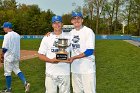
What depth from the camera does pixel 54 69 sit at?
684 centimetres

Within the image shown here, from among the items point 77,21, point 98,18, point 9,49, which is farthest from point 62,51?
point 98,18

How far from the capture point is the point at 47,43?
6848 millimetres

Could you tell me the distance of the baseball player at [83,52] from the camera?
22.8ft

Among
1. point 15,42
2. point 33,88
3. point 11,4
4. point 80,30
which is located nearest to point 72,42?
point 80,30

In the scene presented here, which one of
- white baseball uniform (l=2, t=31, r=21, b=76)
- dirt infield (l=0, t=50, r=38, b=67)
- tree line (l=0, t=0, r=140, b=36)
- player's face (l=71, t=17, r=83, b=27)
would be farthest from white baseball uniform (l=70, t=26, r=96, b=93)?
tree line (l=0, t=0, r=140, b=36)

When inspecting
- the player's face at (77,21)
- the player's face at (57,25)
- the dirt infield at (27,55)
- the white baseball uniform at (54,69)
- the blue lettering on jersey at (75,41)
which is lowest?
the dirt infield at (27,55)

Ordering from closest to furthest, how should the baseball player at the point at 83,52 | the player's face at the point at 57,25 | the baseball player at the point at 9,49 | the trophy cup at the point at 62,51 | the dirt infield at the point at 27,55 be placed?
the trophy cup at the point at 62,51 < the player's face at the point at 57,25 < the baseball player at the point at 83,52 < the baseball player at the point at 9,49 < the dirt infield at the point at 27,55

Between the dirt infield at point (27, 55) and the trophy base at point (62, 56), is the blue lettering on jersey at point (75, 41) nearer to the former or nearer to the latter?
the trophy base at point (62, 56)

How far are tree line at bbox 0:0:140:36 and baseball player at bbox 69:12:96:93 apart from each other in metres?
77.0

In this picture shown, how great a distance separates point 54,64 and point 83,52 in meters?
0.63

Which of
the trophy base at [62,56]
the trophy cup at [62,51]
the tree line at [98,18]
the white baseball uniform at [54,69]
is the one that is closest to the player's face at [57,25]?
the white baseball uniform at [54,69]

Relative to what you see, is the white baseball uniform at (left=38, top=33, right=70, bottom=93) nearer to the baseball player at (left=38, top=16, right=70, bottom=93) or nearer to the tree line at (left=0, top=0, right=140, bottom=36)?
the baseball player at (left=38, top=16, right=70, bottom=93)

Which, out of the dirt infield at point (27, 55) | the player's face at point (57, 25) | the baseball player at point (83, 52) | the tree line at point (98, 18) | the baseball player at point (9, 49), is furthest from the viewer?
the tree line at point (98, 18)

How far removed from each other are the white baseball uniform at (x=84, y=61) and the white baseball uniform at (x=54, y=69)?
0.76ft
